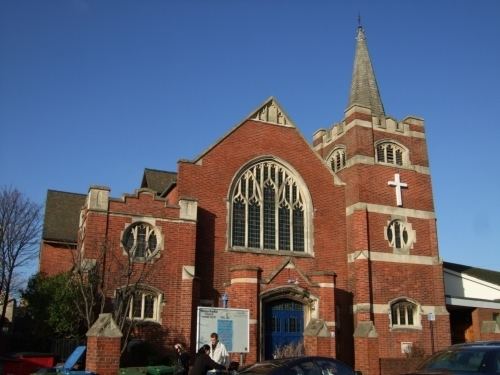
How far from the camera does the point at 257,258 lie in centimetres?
2391

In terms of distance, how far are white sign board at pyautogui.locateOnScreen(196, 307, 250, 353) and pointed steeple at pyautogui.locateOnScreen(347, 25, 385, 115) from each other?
49.5 feet

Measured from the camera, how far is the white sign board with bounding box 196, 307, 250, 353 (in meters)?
17.0

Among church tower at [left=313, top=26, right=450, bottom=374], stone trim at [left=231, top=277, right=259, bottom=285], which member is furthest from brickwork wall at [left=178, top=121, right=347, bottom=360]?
church tower at [left=313, top=26, right=450, bottom=374]

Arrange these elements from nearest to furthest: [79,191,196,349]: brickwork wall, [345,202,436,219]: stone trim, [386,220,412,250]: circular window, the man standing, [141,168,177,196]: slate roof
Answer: the man standing
[79,191,196,349]: brickwork wall
[345,202,436,219]: stone trim
[386,220,412,250]: circular window
[141,168,177,196]: slate roof

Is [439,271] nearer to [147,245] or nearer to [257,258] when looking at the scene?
[257,258]

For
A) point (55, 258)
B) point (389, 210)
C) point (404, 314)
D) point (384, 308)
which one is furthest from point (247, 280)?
point (55, 258)

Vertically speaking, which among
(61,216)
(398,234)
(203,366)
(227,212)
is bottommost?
(203,366)

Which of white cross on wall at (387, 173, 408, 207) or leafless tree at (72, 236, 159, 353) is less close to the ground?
white cross on wall at (387, 173, 408, 207)

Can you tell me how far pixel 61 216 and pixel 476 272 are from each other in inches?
1063

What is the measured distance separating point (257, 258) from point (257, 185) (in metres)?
3.47

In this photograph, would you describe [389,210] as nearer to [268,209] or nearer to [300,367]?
[268,209]

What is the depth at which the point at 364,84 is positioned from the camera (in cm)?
3033

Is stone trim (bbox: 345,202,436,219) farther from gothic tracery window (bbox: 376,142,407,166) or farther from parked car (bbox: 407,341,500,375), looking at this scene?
parked car (bbox: 407,341,500,375)

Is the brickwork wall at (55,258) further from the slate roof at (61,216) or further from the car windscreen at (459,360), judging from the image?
the car windscreen at (459,360)
